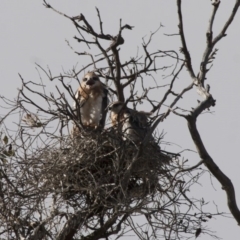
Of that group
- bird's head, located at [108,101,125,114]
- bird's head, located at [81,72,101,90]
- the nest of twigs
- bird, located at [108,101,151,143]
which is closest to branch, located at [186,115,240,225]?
the nest of twigs

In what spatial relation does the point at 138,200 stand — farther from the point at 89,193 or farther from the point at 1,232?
the point at 1,232

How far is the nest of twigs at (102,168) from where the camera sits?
6.46 meters

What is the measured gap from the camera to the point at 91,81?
27.7 ft

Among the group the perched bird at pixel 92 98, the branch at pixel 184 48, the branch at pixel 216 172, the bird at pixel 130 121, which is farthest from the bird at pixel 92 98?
the branch at pixel 216 172

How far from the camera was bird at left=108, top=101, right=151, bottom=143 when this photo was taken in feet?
23.2

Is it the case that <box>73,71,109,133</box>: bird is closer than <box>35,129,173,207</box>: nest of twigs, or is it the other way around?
<box>35,129,173,207</box>: nest of twigs

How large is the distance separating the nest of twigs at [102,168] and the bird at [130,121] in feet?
0.53

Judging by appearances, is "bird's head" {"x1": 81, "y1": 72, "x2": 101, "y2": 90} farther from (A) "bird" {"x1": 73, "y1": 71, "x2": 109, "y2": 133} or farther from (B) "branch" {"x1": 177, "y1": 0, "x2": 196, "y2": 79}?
(B) "branch" {"x1": 177, "y1": 0, "x2": 196, "y2": 79}

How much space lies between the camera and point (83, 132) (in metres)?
6.89

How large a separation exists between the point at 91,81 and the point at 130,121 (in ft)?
3.72

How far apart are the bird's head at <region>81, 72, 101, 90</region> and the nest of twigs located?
1.55 metres

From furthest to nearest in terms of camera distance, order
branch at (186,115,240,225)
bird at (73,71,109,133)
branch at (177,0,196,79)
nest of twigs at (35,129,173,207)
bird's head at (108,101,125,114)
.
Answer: bird at (73,71,109,133) → bird's head at (108,101,125,114) → nest of twigs at (35,129,173,207) → branch at (177,0,196,79) → branch at (186,115,240,225)

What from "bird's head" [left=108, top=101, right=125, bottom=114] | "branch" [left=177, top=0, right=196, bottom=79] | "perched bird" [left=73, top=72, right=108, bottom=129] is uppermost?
"perched bird" [left=73, top=72, right=108, bottom=129]

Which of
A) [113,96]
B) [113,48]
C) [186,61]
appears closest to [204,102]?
[186,61]
